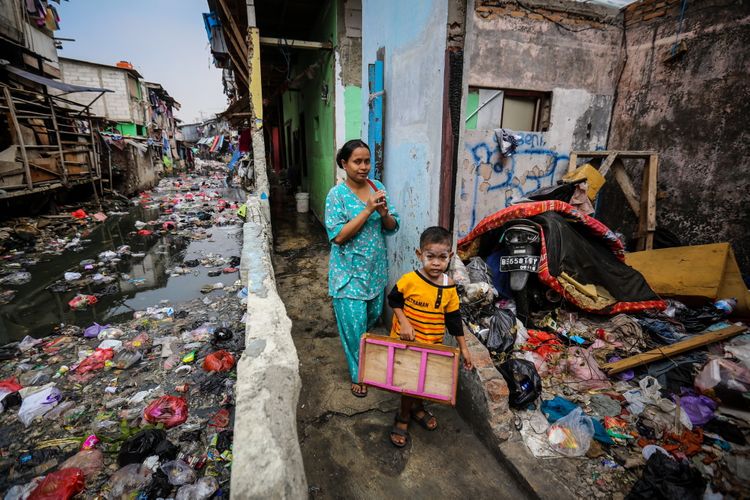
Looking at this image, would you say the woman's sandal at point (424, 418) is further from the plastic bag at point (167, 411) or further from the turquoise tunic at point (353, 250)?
the plastic bag at point (167, 411)

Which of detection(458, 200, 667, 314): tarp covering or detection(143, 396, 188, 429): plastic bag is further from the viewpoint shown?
detection(458, 200, 667, 314): tarp covering

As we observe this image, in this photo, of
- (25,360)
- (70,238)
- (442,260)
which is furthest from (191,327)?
(70,238)

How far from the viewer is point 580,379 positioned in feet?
8.65

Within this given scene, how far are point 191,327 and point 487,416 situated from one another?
10.5 ft

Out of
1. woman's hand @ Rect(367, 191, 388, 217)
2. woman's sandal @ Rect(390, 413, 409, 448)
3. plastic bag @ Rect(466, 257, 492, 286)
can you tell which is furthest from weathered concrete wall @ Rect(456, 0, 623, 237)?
woman's sandal @ Rect(390, 413, 409, 448)

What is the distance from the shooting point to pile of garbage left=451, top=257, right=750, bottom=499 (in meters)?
1.84

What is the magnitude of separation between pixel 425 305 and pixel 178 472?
1.78 metres

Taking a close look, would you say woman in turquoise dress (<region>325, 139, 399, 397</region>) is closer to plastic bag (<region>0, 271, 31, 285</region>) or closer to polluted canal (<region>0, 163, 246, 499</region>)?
polluted canal (<region>0, 163, 246, 499</region>)

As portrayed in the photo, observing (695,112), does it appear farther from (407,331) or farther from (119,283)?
(119,283)

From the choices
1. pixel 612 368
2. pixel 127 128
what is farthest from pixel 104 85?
pixel 612 368

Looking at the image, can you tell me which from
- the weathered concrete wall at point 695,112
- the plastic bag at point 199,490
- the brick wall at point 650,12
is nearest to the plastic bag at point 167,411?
the plastic bag at point 199,490

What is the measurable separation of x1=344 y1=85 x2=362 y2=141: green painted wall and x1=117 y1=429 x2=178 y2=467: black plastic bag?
206 inches

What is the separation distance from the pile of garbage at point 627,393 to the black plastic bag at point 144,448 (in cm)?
230

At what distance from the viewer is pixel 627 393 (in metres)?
2.44
